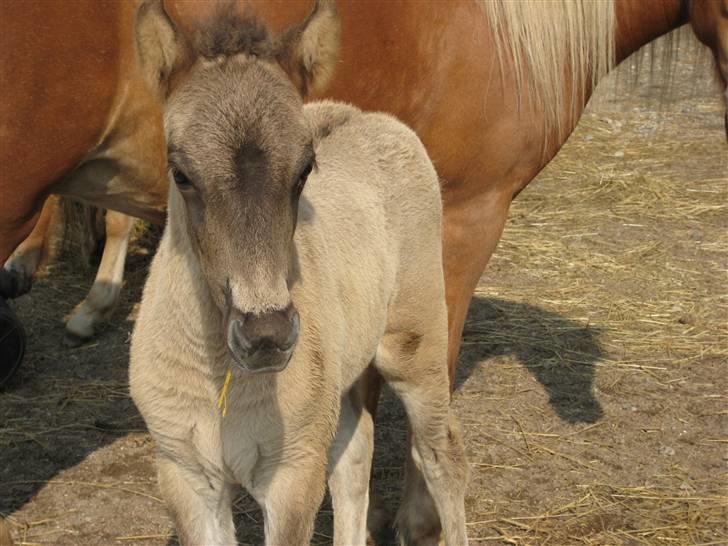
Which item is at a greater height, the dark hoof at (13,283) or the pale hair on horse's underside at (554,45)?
the pale hair on horse's underside at (554,45)

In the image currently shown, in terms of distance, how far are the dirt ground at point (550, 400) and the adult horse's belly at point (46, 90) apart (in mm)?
1346

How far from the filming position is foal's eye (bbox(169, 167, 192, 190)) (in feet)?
7.95

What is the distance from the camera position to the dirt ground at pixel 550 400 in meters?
4.12

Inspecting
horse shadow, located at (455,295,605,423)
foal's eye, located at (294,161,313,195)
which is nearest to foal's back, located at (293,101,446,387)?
foal's eye, located at (294,161,313,195)

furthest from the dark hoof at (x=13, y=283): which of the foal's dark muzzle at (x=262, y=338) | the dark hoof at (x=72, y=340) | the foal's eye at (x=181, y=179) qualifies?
the foal's dark muzzle at (x=262, y=338)

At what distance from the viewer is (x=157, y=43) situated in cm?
256

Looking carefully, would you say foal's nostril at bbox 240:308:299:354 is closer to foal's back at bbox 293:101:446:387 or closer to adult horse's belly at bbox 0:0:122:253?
foal's back at bbox 293:101:446:387

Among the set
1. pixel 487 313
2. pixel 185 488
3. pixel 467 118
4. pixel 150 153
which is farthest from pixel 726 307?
pixel 185 488

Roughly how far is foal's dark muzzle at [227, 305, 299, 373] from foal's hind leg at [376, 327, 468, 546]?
1.11m

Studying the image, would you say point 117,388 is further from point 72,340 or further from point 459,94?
point 459,94

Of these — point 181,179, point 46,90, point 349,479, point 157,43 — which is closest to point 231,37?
point 157,43

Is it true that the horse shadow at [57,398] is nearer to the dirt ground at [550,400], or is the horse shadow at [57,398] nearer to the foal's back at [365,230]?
A: the dirt ground at [550,400]

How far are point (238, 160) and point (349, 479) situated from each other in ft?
5.23

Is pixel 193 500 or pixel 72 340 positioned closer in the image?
pixel 193 500
